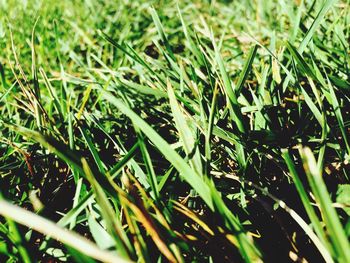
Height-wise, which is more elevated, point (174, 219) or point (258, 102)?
point (258, 102)

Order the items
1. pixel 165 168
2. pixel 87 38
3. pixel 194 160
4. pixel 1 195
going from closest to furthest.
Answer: pixel 1 195 < pixel 194 160 < pixel 165 168 < pixel 87 38

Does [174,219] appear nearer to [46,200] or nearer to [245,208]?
[245,208]

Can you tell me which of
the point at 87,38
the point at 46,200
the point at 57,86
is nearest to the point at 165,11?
the point at 87,38

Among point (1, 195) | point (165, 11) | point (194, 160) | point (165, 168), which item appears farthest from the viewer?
point (165, 11)

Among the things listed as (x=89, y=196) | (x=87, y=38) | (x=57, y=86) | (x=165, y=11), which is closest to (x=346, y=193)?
(x=89, y=196)

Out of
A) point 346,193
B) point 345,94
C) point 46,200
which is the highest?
point 345,94

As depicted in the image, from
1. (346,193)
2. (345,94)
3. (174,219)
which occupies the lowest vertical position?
(174,219)

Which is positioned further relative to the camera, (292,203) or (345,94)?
(345,94)

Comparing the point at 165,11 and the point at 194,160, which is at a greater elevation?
the point at 165,11

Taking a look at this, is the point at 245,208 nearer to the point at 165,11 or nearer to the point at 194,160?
the point at 194,160
